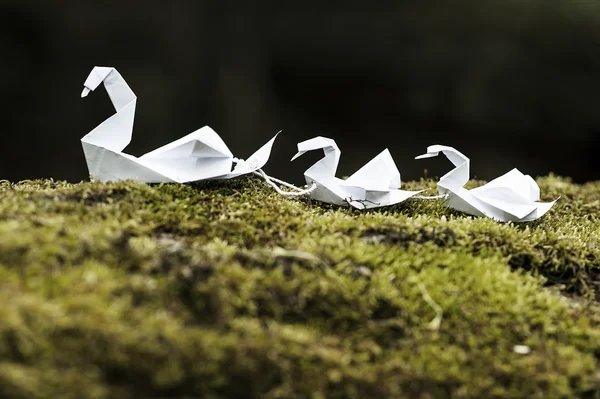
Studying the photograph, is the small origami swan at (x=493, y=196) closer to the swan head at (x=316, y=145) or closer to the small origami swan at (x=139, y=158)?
the swan head at (x=316, y=145)

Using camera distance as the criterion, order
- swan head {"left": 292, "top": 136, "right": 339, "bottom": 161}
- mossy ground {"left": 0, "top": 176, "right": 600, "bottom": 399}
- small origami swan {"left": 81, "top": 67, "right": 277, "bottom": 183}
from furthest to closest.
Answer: swan head {"left": 292, "top": 136, "right": 339, "bottom": 161}
small origami swan {"left": 81, "top": 67, "right": 277, "bottom": 183}
mossy ground {"left": 0, "top": 176, "right": 600, "bottom": 399}

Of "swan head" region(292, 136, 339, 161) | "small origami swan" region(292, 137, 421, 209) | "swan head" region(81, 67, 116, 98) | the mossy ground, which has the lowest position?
the mossy ground

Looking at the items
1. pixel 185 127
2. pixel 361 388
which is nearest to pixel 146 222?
pixel 361 388

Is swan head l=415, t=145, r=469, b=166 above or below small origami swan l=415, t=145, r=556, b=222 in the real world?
above

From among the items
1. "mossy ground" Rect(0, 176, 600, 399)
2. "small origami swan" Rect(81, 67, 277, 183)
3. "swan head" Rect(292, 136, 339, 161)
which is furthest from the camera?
"swan head" Rect(292, 136, 339, 161)

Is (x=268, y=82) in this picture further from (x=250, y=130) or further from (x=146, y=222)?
(x=146, y=222)

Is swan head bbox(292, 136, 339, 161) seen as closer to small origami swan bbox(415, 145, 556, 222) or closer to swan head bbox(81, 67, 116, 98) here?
small origami swan bbox(415, 145, 556, 222)

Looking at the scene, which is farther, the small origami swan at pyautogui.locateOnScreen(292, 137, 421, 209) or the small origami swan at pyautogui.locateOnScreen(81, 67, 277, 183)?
the small origami swan at pyautogui.locateOnScreen(292, 137, 421, 209)

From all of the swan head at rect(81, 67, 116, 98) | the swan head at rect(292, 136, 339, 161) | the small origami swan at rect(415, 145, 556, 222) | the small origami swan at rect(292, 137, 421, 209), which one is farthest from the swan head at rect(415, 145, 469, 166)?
the swan head at rect(81, 67, 116, 98)

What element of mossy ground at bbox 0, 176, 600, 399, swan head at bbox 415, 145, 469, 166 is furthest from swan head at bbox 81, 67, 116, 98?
swan head at bbox 415, 145, 469, 166

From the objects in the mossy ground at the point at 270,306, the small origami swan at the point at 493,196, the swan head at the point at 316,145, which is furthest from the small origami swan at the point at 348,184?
the mossy ground at the point at 270,306
